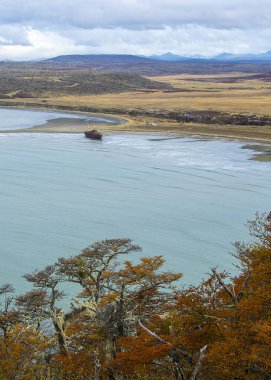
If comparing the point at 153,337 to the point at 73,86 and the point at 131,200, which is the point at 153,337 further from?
the point at 73,86

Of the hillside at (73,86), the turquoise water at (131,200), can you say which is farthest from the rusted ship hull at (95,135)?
the hillside at (73,86)

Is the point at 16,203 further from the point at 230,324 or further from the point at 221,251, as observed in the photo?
the point at 230,324

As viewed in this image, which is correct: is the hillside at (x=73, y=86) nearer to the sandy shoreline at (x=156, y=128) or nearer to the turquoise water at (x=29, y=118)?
the turquoise water at (x=29, y=118)

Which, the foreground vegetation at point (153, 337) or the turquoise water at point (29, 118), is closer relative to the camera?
the foreground vegetation at point (153, 337)

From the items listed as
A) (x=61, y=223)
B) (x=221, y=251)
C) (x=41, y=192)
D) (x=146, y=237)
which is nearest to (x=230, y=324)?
(x=221, y=251)

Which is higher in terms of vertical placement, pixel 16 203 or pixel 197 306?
pixel 197 306

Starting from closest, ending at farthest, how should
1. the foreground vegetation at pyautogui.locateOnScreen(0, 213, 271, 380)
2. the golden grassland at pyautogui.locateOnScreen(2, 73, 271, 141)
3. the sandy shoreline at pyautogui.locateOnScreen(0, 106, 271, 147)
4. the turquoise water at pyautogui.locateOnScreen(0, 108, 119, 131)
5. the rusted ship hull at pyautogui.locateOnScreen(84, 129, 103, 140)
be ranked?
the foreground vegetation at pyautogui.locateOnScreen(0, 213, 271, 380)
the rusted ship hull at pyautogui.locateOnScreen(84, 129, 103, 140)
the sandy shoreline at pyautogui.locateOnScreen(0, 106, 271, 147)
the golden grassland at pyautogui.locateOnScreen(2, 73, 271, 141)
the turquoise water at pyautogui.locateOnScreen(0, 108, 119, 131)

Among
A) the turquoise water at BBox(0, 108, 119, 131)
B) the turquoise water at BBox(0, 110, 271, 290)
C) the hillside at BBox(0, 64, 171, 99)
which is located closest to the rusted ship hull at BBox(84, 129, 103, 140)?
the turquoise water at BBox(0, 110, 271, 290)

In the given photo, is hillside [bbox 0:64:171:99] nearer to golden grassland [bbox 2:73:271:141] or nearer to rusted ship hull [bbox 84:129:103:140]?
golden grassland [bbox 2:73:271:141]

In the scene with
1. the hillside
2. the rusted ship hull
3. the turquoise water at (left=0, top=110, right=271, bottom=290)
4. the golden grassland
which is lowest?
the turquoise water at (left=0, top=110, right=271, bottom=290)
